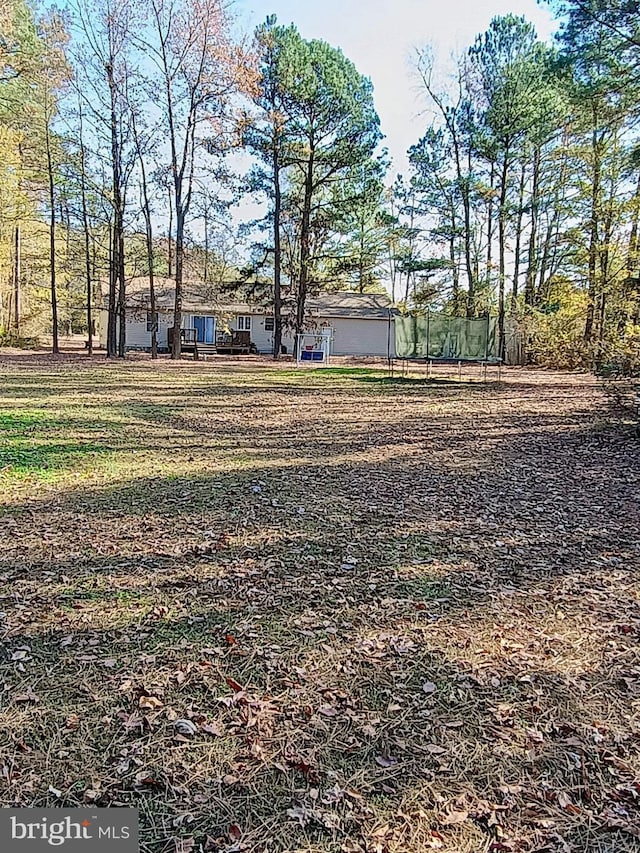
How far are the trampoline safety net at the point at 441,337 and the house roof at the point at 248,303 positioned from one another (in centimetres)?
1081

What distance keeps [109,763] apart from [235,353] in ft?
91.5

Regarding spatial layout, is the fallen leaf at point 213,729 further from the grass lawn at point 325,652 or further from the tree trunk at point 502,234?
the tree trunk at point 502,234

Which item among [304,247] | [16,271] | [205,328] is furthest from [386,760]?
[205,328]

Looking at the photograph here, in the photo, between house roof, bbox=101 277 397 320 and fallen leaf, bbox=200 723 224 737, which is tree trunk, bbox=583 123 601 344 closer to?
house roof, bbox=101 277 397 320

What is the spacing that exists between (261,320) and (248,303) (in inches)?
75.5

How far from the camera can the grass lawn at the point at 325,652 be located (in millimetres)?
1621

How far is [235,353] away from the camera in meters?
29.0

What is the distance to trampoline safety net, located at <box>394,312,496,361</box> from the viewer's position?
17.8m

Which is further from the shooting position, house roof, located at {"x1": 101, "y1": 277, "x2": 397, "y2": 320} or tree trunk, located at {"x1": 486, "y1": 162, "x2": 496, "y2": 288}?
house roof, located at {"x1": 101, "y1": 277, "x2": 397, "y2": 320}

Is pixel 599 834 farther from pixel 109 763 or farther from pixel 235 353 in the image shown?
pixel 235 353

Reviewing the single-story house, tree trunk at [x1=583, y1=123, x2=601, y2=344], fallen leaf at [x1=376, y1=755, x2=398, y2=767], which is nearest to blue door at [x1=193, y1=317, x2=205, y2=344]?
the single-story house

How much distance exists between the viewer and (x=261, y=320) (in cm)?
3069

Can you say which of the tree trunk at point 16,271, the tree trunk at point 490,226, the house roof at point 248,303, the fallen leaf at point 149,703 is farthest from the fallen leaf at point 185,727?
the tree trunk at point 16,271

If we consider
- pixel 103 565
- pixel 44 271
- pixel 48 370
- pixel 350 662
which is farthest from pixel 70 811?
pixel 44 271
